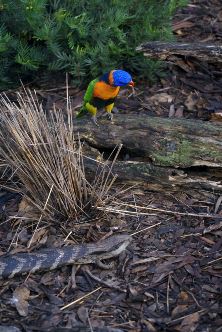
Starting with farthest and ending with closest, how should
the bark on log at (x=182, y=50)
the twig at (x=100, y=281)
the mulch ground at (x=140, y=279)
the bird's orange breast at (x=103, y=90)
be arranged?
the bark on log at (x=182, y=50) < the bird's orange breast at (x=103, y=90) < the twig at (x=100, y=281) < the mulch ground at (x=140, y=279)

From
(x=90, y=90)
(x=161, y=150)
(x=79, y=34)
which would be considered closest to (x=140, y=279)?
(x=161, y=150)

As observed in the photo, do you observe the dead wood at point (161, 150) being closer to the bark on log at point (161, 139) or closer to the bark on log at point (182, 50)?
the bark on log at point (161, 139)

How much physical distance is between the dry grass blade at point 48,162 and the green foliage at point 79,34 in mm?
1121

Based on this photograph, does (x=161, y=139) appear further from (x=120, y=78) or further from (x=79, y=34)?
(x=79, y=34)

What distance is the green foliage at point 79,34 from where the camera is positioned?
15.1ft

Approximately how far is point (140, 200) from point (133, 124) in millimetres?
544

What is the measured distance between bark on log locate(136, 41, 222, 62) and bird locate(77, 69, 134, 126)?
0.41 meters

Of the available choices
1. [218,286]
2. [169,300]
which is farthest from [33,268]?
[218,286]

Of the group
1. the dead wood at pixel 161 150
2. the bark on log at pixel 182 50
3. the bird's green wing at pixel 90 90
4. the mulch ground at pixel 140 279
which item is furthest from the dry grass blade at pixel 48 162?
the bark on log at pixel 182 50

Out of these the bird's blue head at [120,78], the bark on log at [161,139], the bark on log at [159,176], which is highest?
the bird's blue head at [120,78]

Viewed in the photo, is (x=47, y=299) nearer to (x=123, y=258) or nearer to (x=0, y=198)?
(x=123, y=258)

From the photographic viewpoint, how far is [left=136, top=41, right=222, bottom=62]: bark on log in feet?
14.8

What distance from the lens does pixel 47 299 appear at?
326 centimetres

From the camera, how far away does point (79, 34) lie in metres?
4.65
